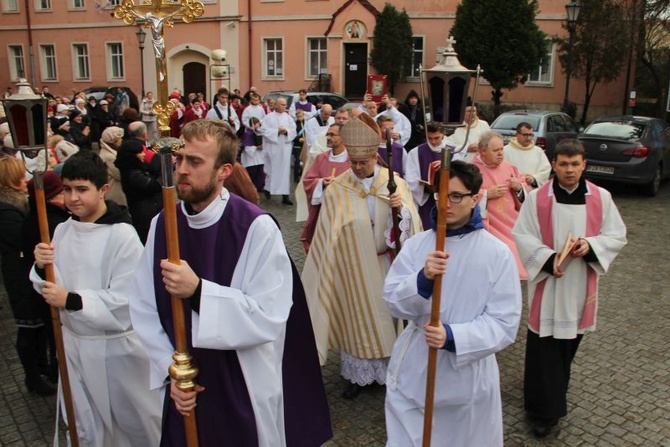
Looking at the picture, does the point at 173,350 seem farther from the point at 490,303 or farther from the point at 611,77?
the point at 611,77

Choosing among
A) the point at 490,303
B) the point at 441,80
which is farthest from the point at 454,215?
the point at 441,80

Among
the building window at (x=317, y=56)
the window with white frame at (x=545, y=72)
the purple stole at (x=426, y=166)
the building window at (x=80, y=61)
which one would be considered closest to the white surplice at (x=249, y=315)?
the purple stole at (x=426, y=166)

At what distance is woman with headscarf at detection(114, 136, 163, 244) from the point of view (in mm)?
6543

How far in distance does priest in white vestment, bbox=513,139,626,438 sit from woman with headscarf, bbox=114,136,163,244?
3.77m

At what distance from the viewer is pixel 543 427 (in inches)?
179

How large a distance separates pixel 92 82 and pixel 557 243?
115ft


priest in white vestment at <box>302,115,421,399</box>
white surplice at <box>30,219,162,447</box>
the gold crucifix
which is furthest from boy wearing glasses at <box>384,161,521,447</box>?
priest in white vestment at <box>302,115,421,399</box>

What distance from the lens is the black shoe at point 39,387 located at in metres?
5.08

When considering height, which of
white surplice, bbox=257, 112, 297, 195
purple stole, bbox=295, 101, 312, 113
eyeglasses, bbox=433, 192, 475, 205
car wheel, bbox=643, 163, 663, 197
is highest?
purple stole, bbox=295, 101, 312, 113

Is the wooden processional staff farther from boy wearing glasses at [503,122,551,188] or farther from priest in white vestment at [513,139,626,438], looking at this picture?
boy wearing glasses at [503,122,551,188]

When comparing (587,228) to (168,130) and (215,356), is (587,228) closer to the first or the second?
(215,356)

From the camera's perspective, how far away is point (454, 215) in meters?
3.28

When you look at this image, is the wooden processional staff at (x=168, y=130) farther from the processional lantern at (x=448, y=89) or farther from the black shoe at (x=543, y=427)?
the black shoe at (x=543, y=427)

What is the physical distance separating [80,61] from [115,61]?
230 cm
